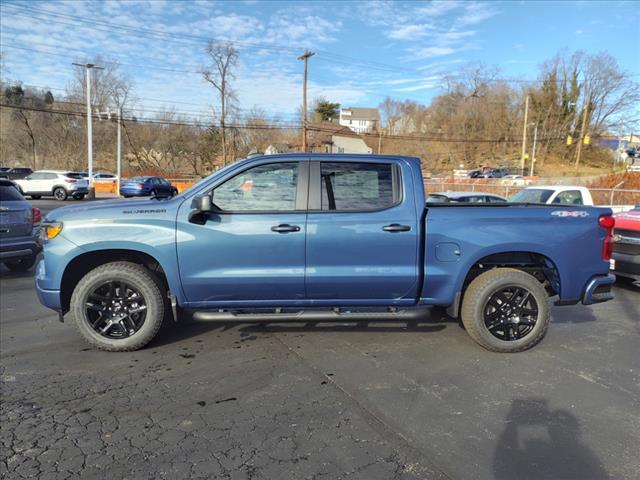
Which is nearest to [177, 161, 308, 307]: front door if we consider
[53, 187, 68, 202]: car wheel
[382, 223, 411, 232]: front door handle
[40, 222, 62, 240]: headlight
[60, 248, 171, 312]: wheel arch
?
[60, 248, 171, 312]: wheel arch

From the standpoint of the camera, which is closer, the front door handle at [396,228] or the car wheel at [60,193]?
the front door handle at [396,228]

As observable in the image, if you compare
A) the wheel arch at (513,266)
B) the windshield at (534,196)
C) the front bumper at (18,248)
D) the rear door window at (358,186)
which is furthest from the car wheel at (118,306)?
the windshield at (534,196)

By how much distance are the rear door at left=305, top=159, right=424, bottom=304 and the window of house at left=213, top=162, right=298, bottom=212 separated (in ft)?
0.76

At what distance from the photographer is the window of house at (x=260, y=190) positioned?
430 cm

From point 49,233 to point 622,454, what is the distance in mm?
4841

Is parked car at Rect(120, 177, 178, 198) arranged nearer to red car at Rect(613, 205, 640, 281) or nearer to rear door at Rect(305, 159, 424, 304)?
red car at Rect(613, 205, 640, 281)

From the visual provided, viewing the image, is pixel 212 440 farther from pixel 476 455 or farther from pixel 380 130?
pixel 380 130

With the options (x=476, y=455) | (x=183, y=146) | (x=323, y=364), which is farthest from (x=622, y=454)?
(x=183, y=146)

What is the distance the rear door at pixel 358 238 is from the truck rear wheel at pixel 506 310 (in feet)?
2.10

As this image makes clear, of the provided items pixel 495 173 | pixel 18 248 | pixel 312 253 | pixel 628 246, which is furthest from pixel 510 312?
pixel 495 173

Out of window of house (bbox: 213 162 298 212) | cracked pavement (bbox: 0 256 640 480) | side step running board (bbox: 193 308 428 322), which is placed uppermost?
window of house (bbox: 213 162 298 212)

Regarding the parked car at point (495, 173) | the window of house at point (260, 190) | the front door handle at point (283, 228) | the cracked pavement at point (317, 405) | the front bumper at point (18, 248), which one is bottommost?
the cracked pavement at point (317, 405)

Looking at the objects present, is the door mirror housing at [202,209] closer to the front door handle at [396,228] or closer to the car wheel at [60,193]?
the front door handle at [396,228]

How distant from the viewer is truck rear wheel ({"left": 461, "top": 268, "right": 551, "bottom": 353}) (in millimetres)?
4422
